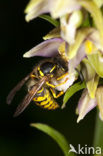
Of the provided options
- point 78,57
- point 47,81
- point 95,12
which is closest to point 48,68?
point 47,81

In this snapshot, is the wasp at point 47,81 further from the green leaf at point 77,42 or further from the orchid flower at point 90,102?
the green leaf at point 77,42

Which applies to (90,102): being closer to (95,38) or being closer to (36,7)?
(95,38)

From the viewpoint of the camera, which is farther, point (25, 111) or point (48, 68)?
point (25, 111)

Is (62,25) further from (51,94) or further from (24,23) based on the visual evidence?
(24,23)

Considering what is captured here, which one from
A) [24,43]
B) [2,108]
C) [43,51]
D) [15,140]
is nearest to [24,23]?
[24,43]

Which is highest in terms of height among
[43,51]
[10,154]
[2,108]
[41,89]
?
[43,51]

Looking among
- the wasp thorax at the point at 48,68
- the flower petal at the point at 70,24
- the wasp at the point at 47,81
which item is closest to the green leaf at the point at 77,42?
the flower petal at the point at 70,24

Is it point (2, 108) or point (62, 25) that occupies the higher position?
point (62, 25)
